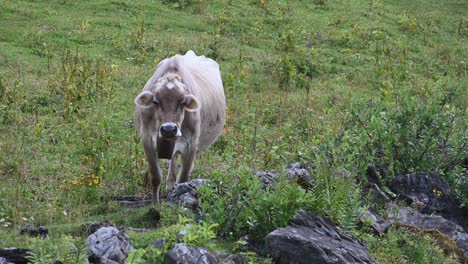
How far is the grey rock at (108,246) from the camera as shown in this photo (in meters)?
6.73

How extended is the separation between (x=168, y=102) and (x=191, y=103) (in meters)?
0.33

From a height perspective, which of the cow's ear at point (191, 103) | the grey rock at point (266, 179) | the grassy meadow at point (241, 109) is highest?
the cow's ear at point (191, 103)

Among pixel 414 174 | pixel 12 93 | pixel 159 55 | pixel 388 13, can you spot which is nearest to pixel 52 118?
pixel 12 93

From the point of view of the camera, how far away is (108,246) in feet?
22.5

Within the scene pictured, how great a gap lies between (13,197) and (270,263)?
4025mm

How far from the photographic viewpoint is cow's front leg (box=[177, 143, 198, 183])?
1092 cm

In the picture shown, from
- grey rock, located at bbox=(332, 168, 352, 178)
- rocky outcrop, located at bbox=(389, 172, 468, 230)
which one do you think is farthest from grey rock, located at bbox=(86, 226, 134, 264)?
rocky outcrop, located at bbox=(389, 172, 468, 230)

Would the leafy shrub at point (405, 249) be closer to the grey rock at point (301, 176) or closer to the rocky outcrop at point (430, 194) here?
the grey rock at point (301, 176)

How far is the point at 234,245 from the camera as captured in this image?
7812 mm

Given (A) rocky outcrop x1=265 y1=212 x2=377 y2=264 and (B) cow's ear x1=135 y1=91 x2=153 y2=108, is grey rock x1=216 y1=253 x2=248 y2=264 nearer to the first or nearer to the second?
(A) rocky outcrop x1=265 y1=212 x2=377 y2=264

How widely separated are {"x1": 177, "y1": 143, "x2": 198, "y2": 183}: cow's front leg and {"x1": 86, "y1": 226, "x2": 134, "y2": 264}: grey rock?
3.82 m

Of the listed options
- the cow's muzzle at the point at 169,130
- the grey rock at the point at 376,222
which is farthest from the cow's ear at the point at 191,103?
the grey rock at the point at 376,222

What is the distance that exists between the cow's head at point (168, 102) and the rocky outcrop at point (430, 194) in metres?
2.84

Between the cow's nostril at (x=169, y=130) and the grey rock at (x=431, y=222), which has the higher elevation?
the cow's nostril at (x=169, y=130)
